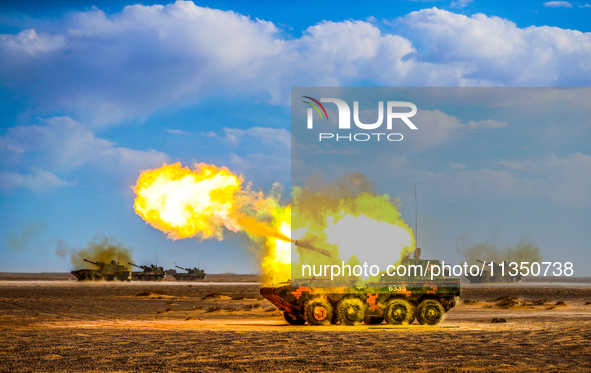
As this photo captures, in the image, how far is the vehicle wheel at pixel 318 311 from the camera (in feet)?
84.1

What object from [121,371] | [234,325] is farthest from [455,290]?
[121,371]

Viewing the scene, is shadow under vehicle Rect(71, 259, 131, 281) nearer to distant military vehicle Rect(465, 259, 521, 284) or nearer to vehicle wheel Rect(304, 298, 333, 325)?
distant military vehicle Rect(465, 259, 521, 284)

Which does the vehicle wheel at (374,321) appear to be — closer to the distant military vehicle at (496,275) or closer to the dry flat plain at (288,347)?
A: the dry flat plain at (288,347)

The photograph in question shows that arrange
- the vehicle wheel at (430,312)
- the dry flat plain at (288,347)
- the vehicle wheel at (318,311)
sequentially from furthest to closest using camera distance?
the vehicle wheel at (430,312)
the vehicle wheel at (318,311)
the dry flat plain at (288,347)

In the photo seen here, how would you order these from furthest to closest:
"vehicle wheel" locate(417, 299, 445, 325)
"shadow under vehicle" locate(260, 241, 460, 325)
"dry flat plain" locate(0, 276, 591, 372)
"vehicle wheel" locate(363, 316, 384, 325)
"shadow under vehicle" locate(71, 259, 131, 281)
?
"shadow under vehicle" locate(71, 259, 131, 281), "vehicle wheel" locate(363, 316, 384, 325), "vehicle wheel" locate(417, 299, 445, 325), "shadow under vehicle" locate(260, 241, 460, 325), "dry flat plain" locate(0, 276, 591, 372)

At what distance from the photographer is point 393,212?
29766 millimetres

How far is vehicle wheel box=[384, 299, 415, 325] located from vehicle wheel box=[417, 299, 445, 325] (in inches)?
23.2

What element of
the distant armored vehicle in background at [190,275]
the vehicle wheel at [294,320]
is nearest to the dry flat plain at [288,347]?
the vehicle wheel at [294,320]

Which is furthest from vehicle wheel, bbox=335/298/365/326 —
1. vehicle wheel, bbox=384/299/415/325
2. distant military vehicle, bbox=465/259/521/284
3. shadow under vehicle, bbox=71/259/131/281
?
distant military vehicle, bbox=465/259/521/284

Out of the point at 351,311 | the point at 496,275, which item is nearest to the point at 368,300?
the point at 351,311

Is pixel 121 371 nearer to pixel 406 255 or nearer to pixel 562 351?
pixel 562 351

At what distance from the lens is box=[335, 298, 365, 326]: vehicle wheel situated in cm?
2555

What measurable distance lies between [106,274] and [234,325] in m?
91.4

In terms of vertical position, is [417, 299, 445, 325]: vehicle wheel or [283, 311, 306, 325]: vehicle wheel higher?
[417, 299, 445, 325]: vehicle wheel
